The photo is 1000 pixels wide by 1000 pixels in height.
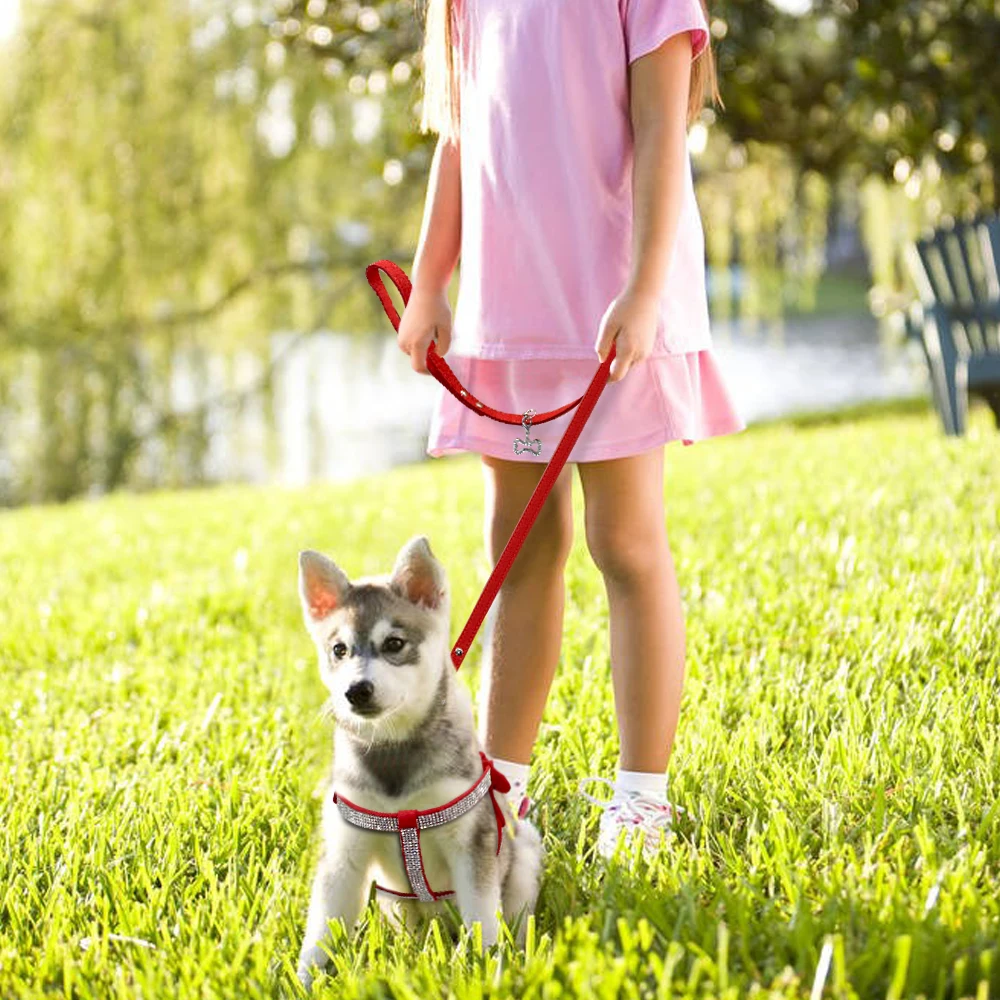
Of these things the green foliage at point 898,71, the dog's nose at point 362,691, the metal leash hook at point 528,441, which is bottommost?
the dog's nose at point 362,691

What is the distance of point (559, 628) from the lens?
2443mm

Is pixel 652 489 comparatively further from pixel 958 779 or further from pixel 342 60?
pixel 342 60

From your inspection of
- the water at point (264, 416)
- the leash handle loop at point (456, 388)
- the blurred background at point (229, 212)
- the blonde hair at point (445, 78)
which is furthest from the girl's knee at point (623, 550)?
the water at point (264, 416)

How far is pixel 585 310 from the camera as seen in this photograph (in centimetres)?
220

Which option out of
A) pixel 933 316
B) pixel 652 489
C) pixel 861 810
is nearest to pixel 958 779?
pixel 861 810

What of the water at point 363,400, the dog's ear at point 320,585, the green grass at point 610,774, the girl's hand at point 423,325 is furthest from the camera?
the water at point 363,400

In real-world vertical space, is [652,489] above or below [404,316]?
below

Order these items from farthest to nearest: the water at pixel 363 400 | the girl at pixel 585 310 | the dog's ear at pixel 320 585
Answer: the water at pixel 363 400 → the girl at pixel 585 310 → the dog's ear at pixel 320 585

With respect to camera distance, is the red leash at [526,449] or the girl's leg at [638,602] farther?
the girl's leg at [638,602]

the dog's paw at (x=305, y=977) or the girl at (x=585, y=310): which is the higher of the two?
the girl at (x=585, y=310)

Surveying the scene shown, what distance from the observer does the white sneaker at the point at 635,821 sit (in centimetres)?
213

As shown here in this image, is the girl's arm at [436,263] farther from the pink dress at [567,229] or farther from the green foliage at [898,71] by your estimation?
the green foliage at [898,71]

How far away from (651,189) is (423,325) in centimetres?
49

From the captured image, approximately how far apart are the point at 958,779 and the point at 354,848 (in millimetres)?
1072
